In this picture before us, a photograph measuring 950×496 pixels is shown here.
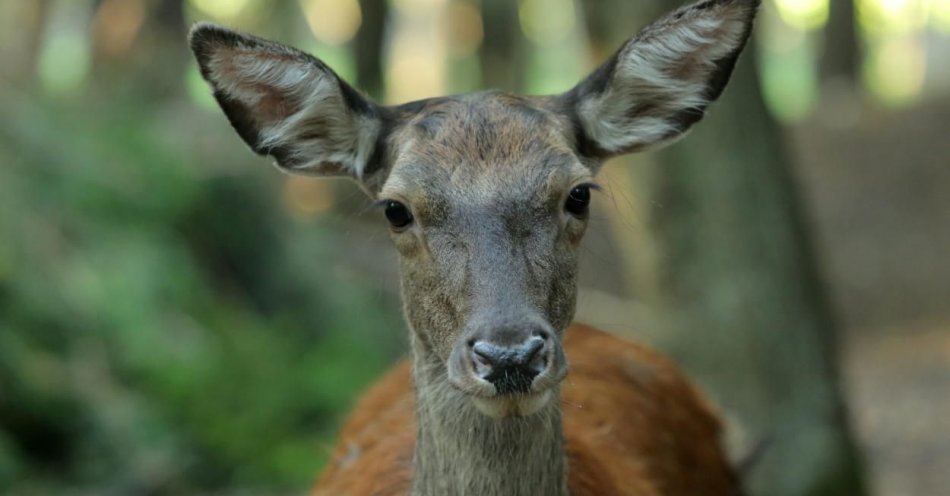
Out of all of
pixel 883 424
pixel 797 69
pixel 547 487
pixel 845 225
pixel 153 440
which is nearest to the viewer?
pixel 547 487

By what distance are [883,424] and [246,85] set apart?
30.0 ft

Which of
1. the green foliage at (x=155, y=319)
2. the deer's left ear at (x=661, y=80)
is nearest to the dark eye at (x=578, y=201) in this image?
the deer's left ear at (x=661, y=80)

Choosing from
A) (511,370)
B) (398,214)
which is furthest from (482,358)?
(398,214)

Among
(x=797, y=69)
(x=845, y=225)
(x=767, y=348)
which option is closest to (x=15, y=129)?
(x=767, y=348)

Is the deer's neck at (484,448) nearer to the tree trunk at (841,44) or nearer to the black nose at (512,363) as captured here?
the black nose at (512,363)

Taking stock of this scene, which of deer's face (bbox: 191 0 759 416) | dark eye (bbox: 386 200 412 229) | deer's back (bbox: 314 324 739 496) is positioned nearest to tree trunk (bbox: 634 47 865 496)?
deer's back (bbox: 314 324 739 496)

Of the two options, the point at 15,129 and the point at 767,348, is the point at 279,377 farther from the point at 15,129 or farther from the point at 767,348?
the point at 767,348

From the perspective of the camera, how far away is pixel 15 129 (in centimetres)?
1080

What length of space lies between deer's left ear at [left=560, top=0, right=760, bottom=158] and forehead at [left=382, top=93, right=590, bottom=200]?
0.20 metres

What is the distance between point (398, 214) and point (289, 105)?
2.07 ft

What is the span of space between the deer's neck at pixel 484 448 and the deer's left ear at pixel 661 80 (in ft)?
3.41

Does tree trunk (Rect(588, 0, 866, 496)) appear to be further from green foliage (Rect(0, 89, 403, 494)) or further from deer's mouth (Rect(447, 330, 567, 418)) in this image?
deer's mouth (Rect(447, 330, 567, 418))

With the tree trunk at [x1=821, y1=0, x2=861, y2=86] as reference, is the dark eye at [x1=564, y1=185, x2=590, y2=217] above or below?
above

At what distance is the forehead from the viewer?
4457 millimetres
